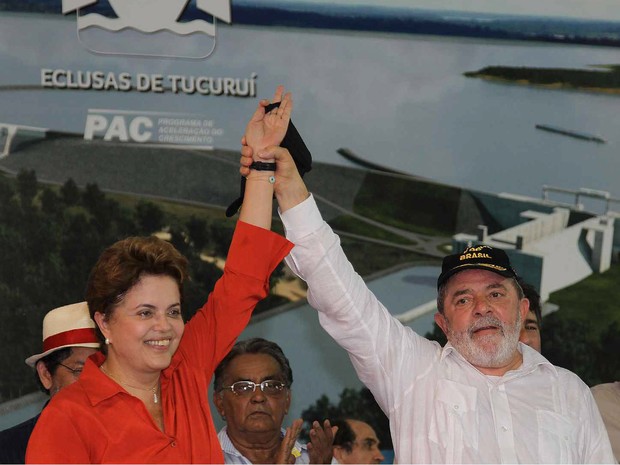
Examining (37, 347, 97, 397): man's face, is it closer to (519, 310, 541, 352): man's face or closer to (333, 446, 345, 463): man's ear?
(333, 446, 345, 463): man's ear

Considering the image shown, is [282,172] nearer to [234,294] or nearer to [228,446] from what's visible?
[234,294]

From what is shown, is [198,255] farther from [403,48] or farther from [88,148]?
[403,48]

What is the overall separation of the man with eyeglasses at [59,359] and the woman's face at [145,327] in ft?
2.75

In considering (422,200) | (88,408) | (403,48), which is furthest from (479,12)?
(88,408)

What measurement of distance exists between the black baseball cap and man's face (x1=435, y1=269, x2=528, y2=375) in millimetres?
29

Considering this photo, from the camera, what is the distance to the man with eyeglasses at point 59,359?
305 cm

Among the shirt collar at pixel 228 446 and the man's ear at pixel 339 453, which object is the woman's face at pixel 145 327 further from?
the man's ear at pixel 339 453

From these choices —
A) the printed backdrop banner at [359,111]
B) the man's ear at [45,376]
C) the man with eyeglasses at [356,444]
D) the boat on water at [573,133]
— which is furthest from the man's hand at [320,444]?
the boat on water at [573,133]

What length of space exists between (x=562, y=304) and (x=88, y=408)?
3043 mm

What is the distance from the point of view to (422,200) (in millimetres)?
4523

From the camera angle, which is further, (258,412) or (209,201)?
(209,201)

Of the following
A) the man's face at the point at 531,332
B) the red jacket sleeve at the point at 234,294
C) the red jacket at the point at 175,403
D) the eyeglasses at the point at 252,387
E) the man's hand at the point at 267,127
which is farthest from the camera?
the man's face at the point at 531,332

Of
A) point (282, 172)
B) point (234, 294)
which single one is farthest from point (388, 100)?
point (234, 294)

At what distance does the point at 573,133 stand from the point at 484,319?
2209mm
